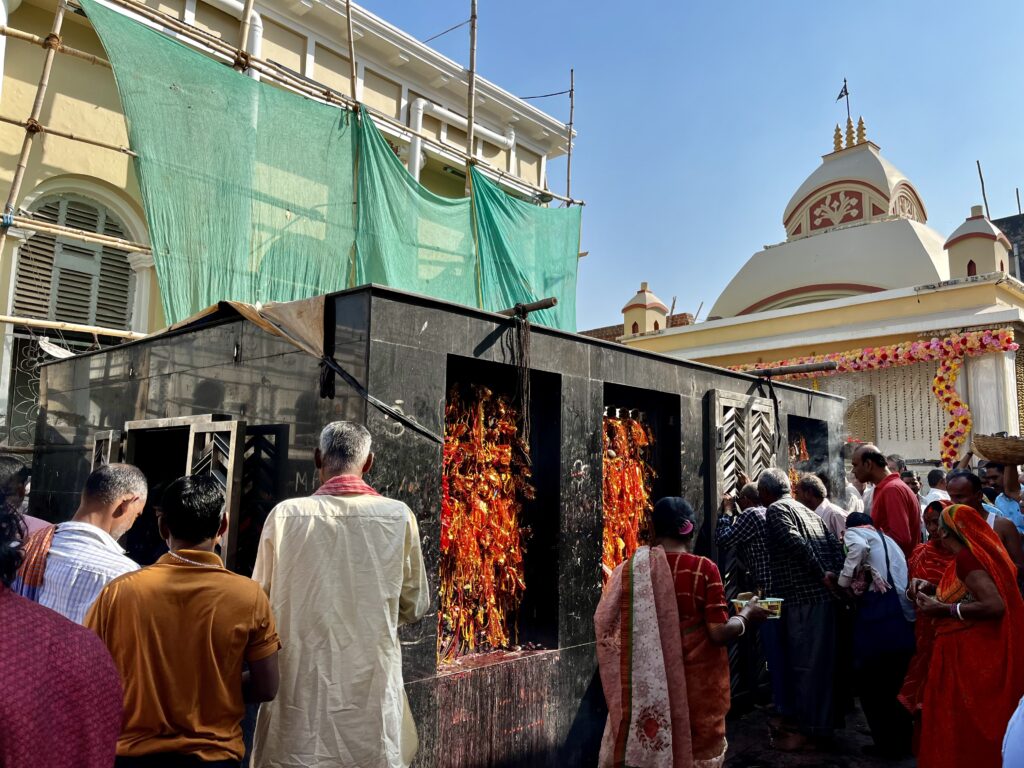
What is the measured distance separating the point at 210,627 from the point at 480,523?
8.07ft

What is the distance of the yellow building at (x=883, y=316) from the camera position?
41.7 ft

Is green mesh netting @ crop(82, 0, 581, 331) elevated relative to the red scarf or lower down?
elevated

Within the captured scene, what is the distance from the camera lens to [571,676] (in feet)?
15.3

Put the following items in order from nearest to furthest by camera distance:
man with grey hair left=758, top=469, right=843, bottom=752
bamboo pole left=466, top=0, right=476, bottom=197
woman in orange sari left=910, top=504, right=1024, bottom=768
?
woman in orange sari left=910, top=504, right=1024, bottom=768
man with grey hair left=758, top=469, right=843, bottom=752
bamboo pole left=466, top=0, right=476, bottom=197

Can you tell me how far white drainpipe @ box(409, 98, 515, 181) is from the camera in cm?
1266

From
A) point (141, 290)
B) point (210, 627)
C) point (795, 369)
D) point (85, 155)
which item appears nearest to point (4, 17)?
point (85, 155)

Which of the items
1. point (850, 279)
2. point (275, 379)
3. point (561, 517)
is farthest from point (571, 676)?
point (850, 279)

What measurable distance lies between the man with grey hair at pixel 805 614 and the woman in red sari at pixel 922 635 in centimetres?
50

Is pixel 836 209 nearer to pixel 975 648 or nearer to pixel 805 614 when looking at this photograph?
pixel 805 614

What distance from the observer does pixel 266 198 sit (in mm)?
9445

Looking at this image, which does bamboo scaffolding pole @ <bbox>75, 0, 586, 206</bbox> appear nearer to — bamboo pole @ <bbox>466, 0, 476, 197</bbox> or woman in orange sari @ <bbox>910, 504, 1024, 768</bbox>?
bamboo pole @ <bbox>466, 0, 476, 197</bbox>

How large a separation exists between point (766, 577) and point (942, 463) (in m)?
9.33

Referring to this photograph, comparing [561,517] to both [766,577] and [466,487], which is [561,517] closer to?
[466,487]

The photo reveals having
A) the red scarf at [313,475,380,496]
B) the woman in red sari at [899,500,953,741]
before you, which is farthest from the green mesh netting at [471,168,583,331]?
the red scarf at [313,475,380,496]
